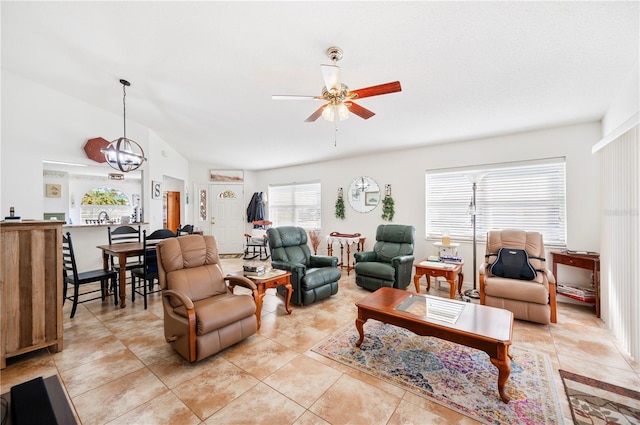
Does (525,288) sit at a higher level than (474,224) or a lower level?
lower

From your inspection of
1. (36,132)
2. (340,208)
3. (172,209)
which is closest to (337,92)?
(340,208)

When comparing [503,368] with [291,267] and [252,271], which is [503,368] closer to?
[291,267]

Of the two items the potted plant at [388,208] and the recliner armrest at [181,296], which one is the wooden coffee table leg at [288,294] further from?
the potted plant at [388,208]

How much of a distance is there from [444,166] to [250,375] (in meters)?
4.34

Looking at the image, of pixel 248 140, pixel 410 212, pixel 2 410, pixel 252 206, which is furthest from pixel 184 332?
pixel 252 206

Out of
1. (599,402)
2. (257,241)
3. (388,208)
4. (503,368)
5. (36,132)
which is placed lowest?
(599,402)

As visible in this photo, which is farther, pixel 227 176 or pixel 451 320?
pixel 227 176

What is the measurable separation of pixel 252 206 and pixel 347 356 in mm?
5649

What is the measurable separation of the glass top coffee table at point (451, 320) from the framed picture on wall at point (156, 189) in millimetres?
4696

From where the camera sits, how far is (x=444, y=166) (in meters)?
4.59

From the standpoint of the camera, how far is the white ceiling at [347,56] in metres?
1.84

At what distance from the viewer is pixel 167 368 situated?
2.15 metres

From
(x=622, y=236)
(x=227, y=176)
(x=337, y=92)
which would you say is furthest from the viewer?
(x=227, y=176)

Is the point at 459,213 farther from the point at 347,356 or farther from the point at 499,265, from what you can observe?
the point at 347,356
